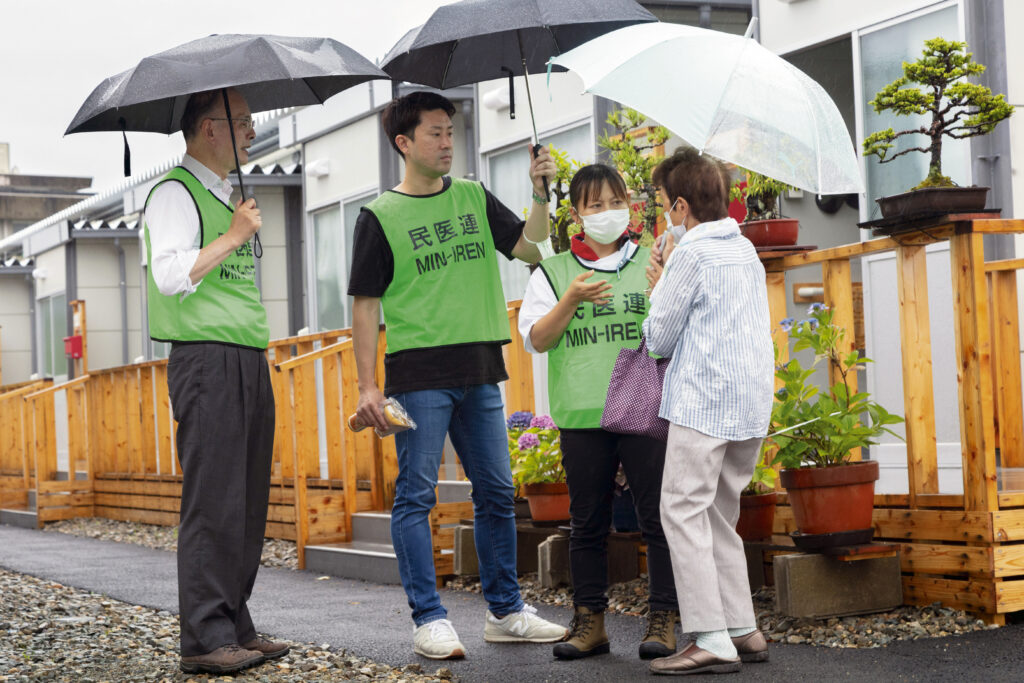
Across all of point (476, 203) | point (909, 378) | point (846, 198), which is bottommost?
point (909, 378)

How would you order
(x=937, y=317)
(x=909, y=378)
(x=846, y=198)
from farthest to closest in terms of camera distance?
(x=846, y=198) < (x=937, y=317) < (x=909, y=378)

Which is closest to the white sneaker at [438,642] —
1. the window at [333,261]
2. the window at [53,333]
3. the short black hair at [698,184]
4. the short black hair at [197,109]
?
the short black hair at [698,184]

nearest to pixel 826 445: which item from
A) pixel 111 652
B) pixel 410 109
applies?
pixel 410 109

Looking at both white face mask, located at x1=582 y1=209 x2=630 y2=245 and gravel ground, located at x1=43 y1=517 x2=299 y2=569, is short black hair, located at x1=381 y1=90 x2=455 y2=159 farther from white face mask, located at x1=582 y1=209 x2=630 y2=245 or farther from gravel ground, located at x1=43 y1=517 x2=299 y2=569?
gravel ground, located at x1=43 y1=517 x2=299 y2=569

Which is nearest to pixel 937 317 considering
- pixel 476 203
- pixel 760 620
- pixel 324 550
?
pixel 760 620

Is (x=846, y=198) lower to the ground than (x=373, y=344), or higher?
higher

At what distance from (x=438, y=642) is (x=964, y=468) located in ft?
6.40

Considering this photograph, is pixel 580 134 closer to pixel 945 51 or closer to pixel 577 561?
pixel 945 51

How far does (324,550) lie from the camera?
7.95 metres

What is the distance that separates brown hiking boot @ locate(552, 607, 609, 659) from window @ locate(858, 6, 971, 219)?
366 cm

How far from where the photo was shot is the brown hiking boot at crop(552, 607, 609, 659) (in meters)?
4.28

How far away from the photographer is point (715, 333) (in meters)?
3.89

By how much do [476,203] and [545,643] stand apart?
1610mm

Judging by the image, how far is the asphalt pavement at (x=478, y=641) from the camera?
3906mm
